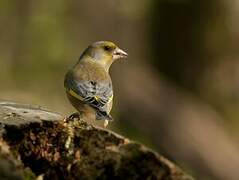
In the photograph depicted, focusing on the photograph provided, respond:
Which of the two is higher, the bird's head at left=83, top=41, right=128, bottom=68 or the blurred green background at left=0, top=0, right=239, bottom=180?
the bird's head at left=83, top=41, right=128, bottom=68

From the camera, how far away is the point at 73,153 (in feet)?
17.1

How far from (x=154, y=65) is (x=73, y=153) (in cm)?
1437

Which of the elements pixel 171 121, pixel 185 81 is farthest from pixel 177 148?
pixel 185 81

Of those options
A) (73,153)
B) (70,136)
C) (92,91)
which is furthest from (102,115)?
(73,153)

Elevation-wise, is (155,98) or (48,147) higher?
(48,147)

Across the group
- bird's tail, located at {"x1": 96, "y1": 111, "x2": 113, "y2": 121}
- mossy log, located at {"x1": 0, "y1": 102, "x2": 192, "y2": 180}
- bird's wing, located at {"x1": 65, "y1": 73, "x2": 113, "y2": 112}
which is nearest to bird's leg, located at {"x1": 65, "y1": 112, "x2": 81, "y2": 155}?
mossy log, located at {"x1": 0, "y1": 102, "x2": 192, "y2": 180}

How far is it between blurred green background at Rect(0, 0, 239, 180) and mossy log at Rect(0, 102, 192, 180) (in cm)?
953

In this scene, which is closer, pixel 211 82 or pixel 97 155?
pixel 97 155

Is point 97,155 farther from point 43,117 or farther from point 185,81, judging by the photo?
point 185,81

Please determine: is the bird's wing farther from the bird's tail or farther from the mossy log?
the mossy log

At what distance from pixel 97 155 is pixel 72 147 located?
214 millimetres

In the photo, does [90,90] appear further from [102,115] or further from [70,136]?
[70,136]

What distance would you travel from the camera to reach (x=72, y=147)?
525cm

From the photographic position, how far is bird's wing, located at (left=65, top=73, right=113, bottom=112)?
802cm
